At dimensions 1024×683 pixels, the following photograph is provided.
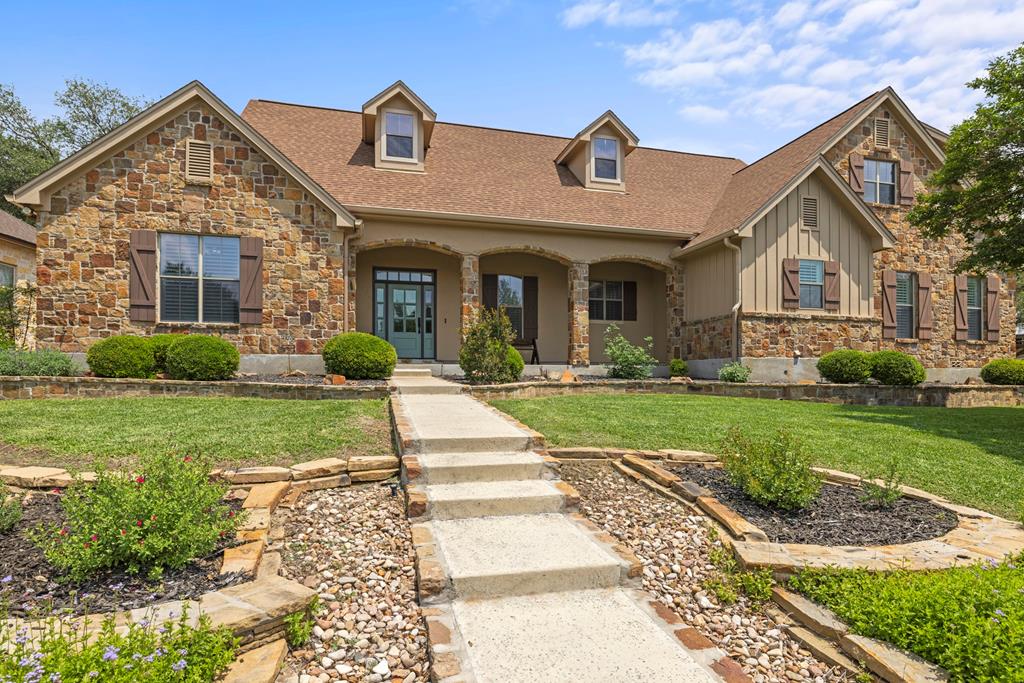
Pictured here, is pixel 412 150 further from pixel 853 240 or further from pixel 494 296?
pixel 853 240

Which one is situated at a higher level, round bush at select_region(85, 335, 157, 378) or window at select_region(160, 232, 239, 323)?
window at select_region(160, 232, 239, 323)

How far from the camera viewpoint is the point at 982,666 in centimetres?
237

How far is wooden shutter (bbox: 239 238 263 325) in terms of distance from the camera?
1120 centimetres

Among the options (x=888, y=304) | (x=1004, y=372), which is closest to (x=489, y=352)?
(x=888, y=304)

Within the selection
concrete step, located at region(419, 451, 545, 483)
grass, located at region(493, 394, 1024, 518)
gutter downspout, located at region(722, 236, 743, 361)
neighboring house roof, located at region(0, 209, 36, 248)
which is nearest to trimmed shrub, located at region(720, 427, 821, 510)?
grass, located at region(493, 394, 1024, 518)

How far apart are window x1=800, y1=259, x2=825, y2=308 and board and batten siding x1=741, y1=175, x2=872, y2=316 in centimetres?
22

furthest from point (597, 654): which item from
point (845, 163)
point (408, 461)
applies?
point (845, 163)

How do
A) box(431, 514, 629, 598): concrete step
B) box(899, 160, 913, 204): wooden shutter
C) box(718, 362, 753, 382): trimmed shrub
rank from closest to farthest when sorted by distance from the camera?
1. box(431, 514, 629, 598): concrete step
2. box(718, 362, 753, 382): trimmed shrub
3. box(899, 160, 913, 204): wooden shutter

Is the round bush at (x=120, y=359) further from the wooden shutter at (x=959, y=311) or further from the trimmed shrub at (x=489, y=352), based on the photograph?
the wooden shutter at (x=959, y=311)

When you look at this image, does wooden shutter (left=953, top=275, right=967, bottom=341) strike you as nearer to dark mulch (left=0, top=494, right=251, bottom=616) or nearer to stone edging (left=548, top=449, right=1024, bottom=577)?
stone edging (left=548, top=449, right=1024, bottom=577)

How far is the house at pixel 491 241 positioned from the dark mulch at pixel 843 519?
29.3 feet

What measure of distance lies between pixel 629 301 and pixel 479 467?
41.2ft

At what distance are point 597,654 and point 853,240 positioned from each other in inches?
572

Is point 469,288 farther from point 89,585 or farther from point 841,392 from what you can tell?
point 89,585
